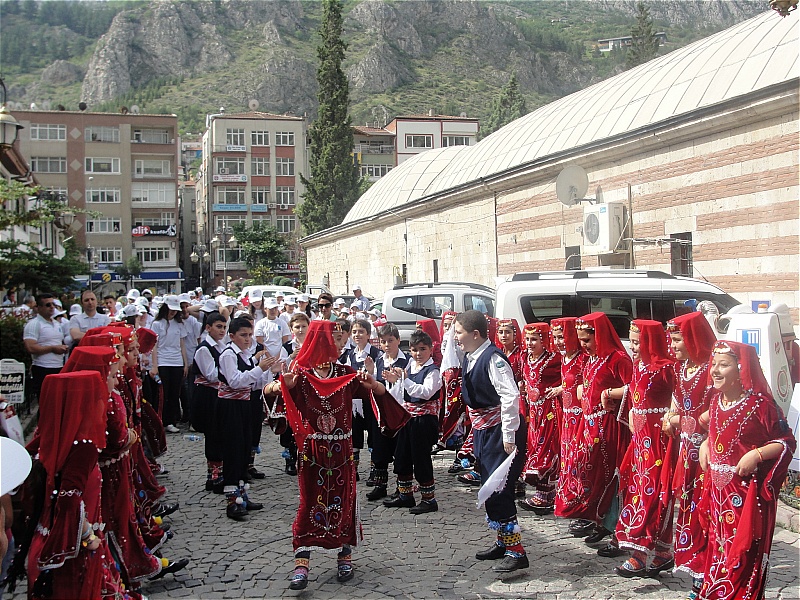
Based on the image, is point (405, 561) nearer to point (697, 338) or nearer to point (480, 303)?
point (697, 338)

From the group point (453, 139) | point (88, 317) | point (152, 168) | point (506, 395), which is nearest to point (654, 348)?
point (506, 395)

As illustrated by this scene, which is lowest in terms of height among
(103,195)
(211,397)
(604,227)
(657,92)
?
(211,397)

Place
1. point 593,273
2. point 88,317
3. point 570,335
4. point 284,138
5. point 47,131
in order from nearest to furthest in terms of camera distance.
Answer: point 570,335, point 593,273, point 88,317, point 47,131, point 284,138

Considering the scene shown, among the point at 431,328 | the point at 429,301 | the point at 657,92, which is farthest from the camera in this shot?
the point at 429,301

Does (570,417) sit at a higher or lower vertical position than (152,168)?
lower

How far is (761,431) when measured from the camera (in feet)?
14.2

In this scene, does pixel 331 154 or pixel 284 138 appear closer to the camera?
pixel 331 154

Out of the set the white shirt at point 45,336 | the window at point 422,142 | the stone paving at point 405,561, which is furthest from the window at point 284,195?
the stone paving at point 405,561

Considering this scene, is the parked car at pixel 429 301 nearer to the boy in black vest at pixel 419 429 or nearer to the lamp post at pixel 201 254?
the boy in black vest at pixel 419 429

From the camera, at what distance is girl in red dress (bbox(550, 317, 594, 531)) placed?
6.23 m

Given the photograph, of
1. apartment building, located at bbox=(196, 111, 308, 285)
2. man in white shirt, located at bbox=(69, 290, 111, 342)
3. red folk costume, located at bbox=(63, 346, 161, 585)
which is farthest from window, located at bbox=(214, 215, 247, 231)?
red folk costume, located at bbox=(63, 346, 161, 585)

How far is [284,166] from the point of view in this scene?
66.7 metres

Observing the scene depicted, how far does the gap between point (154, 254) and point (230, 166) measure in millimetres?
10420

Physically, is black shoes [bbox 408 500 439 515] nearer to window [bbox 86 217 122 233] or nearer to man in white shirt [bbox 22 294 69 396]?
man in white shirt [bbox 22 294 69 396]
